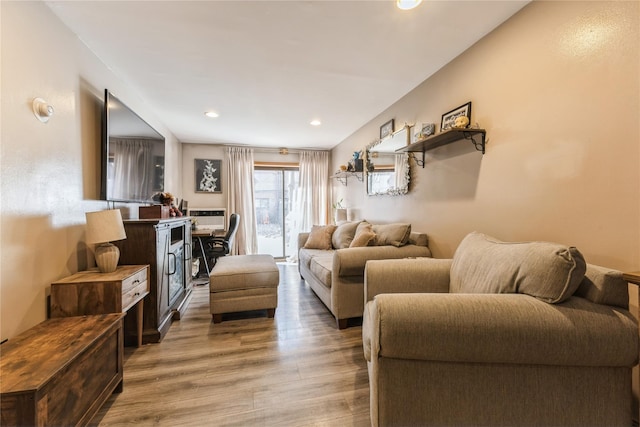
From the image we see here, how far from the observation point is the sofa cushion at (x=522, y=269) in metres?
0.96

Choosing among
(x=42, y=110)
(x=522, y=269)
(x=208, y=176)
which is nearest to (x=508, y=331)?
(x=522, y=269)

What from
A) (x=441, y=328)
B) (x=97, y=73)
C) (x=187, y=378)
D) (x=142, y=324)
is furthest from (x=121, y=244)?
(x=441, y=328)

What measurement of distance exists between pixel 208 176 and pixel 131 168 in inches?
102

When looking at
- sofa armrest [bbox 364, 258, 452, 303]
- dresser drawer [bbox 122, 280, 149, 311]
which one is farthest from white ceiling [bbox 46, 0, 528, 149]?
dresser drawer [bbox 122, 280, 149, 311]

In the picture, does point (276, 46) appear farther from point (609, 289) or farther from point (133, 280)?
point (609, 289)

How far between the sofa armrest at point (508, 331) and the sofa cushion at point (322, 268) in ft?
4.60

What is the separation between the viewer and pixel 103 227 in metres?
1.65

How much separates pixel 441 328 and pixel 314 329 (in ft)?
5.04

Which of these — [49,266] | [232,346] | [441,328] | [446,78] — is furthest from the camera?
[446,78]

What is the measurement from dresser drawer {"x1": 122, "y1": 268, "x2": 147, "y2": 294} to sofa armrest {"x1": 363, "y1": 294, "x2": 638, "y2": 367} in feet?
5.15

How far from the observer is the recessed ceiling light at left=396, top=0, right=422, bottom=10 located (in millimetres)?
1459

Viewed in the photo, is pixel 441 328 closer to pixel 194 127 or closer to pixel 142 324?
pixel 142 324

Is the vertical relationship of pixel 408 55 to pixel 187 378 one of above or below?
above

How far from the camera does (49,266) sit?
1.52 m
